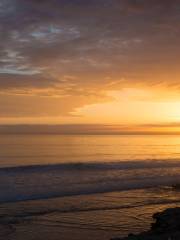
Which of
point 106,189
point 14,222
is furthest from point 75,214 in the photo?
point 106,189

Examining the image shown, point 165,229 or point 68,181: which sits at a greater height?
point 68,181

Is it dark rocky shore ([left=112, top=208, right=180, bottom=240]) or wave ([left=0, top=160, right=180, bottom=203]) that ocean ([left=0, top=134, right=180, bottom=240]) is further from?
dark rocky shore ([left=112, top=208, right=180, bottom=240])

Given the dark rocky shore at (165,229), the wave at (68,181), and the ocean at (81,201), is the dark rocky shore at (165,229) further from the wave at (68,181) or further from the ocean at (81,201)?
the wave at (68,181)

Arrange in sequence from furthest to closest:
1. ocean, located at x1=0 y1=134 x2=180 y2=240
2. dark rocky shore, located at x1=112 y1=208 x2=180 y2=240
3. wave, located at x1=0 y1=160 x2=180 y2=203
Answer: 1. wave, located at x1=0 y1=160 x2=180 y2=203
2. ocean, located at x1=0 y1=134 x2=180 y2=240
3. dark rocky shore, located at x1=112 y1=208 x2=180 y2=240

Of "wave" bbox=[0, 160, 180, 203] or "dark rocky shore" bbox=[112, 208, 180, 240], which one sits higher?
"wave" bbox=[0, 160, 180, 203]

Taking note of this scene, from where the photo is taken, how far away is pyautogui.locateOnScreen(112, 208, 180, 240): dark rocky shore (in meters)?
11.6

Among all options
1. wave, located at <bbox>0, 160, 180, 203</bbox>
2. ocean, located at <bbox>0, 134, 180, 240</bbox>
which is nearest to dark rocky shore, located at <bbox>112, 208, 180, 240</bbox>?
ocean, located at <bbox>0, 134, 180, 240</bbox>

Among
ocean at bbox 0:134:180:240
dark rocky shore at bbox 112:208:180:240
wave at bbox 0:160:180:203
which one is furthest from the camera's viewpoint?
wave at bbox 0:160:180:203

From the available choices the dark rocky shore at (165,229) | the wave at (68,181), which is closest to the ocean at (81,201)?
the wave at (68,181)

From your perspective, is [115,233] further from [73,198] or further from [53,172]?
[53,172]

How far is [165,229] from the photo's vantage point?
13117 mm

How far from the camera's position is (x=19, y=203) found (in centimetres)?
2005

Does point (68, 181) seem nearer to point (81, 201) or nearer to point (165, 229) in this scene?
point (81, 201)

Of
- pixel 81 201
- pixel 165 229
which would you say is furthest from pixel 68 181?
pixel 165 229
